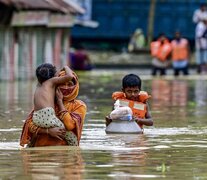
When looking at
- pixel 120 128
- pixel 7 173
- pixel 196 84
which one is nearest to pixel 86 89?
pixel 196 84

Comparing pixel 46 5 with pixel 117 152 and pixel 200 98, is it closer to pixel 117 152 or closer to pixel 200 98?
pixel 200 98

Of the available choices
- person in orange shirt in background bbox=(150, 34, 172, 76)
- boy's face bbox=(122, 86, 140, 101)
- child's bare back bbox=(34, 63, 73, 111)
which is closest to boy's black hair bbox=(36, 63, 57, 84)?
child's bare back bbox=(34, 63, 73, 111)

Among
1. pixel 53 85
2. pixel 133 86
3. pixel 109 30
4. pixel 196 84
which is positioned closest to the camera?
pixel 53 85

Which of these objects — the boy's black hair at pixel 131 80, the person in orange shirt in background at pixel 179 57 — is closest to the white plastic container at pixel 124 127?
the boy's black hair at pixel 131 80

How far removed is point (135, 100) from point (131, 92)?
22cm

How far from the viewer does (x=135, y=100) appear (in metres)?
14.3

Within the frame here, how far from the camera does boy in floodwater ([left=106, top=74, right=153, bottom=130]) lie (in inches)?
551

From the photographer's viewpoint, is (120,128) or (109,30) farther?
(109,30)

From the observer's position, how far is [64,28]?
43875mm

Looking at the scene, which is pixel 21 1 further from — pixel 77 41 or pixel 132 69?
pixel 77 41

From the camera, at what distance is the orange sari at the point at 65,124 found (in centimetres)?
1247

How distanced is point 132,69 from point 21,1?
16.2 metres

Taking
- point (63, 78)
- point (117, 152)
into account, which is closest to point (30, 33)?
point (63, 78)

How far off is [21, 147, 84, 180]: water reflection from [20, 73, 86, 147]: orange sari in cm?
26
